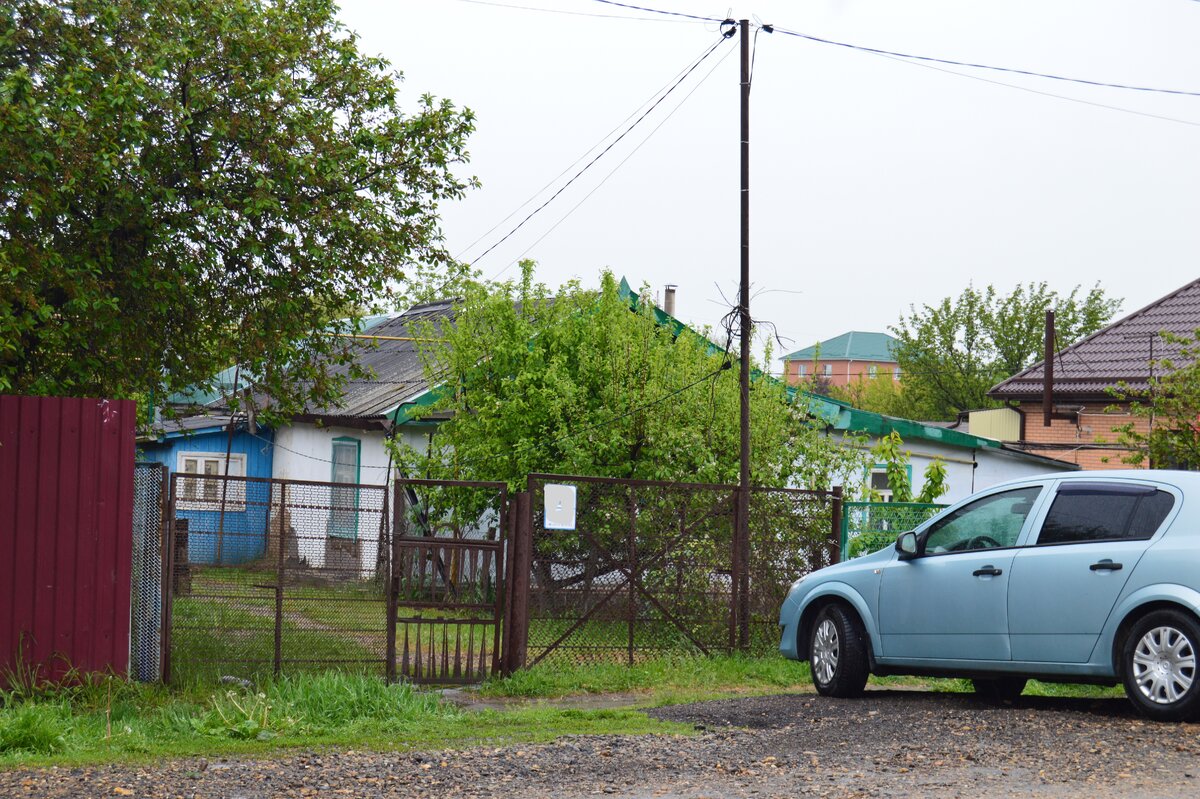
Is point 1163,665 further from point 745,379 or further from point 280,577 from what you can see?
point 280,577

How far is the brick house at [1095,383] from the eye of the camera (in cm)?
2355

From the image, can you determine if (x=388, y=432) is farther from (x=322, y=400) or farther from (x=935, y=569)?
(x=935, y=569)

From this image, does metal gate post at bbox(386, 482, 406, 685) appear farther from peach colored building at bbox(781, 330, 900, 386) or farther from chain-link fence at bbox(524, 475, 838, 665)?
peach colored building at bbox(781, 330, 900, 386)

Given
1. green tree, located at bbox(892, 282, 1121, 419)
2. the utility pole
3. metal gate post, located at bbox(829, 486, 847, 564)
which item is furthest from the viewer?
green tree, located at bbox(892, 282, 1121, 419)

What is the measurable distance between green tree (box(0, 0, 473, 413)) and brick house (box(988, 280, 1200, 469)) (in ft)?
48.5

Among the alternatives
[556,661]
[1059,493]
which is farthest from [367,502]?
[1059,493]

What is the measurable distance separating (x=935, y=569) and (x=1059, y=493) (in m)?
1.12

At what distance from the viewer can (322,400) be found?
14.3 metres

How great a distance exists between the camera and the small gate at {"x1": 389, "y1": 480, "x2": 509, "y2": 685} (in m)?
10.7

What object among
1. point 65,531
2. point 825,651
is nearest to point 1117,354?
point 825,651

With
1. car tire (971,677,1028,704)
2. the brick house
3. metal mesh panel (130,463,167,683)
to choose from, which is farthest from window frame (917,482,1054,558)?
the brick house

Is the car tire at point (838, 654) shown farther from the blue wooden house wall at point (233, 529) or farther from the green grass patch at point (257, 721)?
the blue wooden house wall at point (233, 529)

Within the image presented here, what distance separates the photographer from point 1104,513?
340 inches

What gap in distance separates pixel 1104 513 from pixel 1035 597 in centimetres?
72
